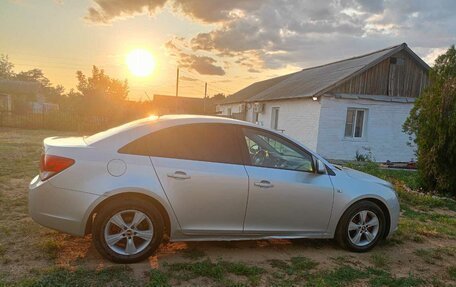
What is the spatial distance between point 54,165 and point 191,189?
4.66 ft

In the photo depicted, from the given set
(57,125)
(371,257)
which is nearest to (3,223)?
(371,257)

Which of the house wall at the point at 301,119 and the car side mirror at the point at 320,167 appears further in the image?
the house wall at the point at 301,119

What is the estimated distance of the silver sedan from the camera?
3.58 meters

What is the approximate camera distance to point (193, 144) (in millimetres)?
3932

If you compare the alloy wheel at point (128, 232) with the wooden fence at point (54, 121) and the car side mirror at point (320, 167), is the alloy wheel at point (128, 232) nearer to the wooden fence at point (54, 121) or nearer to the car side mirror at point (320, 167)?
the car side mirror at point (320, 167)

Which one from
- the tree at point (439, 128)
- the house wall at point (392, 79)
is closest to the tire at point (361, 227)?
the tree at point (439, 128)

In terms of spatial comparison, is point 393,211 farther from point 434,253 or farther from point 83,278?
point 83,278

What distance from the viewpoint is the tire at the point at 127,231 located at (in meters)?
3.59

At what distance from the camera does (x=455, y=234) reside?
5539 mm

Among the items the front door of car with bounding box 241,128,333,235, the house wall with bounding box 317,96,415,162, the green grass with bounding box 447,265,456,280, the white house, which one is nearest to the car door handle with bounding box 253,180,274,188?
the front door of car with bounding box 241,128,333,235

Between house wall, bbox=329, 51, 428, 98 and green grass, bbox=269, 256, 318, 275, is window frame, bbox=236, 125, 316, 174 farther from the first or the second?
house wall, bbox=329, 51, 428, 98

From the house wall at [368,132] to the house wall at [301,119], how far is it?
1.35 feet

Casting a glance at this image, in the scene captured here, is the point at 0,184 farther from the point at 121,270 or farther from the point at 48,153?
the point at 121,270

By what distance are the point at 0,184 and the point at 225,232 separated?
524cm
